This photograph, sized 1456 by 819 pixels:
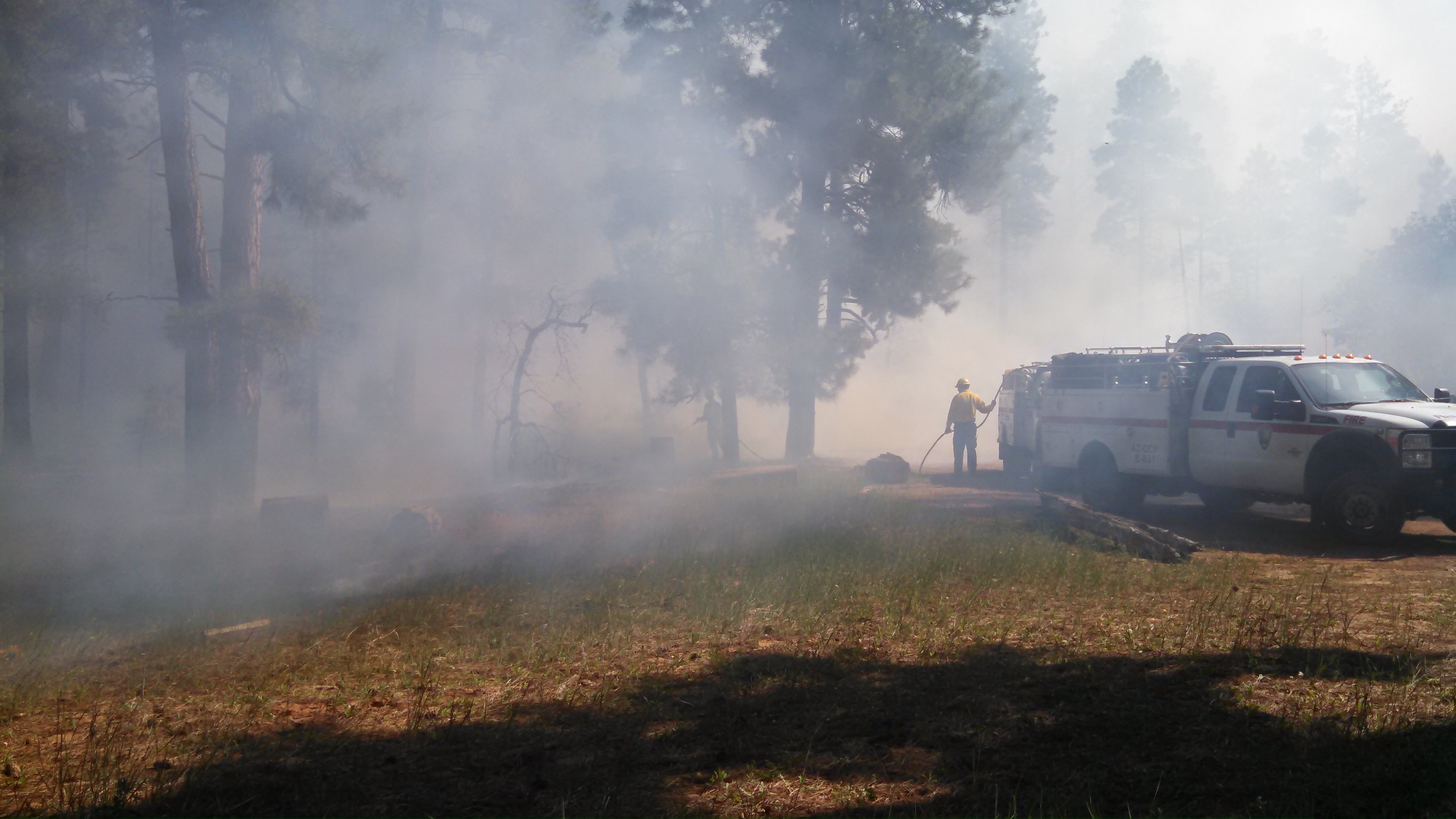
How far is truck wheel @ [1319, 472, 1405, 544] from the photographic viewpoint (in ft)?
28.7

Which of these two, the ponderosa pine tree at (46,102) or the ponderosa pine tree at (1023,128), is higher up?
the ponderosa pine tree at (1023,128)

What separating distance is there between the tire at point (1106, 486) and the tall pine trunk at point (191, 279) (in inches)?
428

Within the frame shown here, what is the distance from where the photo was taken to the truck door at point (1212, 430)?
1025 centimetres

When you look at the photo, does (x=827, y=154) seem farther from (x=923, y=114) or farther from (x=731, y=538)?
(x=731, y=538)

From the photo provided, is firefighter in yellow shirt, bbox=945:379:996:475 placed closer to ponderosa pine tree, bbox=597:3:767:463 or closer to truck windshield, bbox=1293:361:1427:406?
ponderosa pine tree, bbox=597:3:767:463

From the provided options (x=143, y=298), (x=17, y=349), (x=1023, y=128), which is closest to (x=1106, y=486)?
(x=143, y=298)

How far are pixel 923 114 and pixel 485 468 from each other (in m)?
10.3

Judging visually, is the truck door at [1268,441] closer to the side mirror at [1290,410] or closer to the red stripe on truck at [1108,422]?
the side mirror at [1290,410]

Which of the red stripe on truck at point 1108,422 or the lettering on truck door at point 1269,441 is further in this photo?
the red stripe on truck at point 1108,422

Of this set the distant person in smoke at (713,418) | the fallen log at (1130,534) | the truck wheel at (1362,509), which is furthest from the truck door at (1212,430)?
the distant person in smoke at (713,418)

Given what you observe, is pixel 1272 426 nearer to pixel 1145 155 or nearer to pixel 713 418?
pixel 713 418

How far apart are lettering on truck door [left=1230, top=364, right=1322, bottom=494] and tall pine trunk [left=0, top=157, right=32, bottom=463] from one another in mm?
16314

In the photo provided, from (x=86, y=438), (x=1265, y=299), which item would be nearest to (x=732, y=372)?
(x=86, y=438)

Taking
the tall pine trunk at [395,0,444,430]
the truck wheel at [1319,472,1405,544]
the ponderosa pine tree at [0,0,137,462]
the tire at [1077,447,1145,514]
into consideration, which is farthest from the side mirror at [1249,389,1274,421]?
the tall pine trunk at [395,0,444,430]
